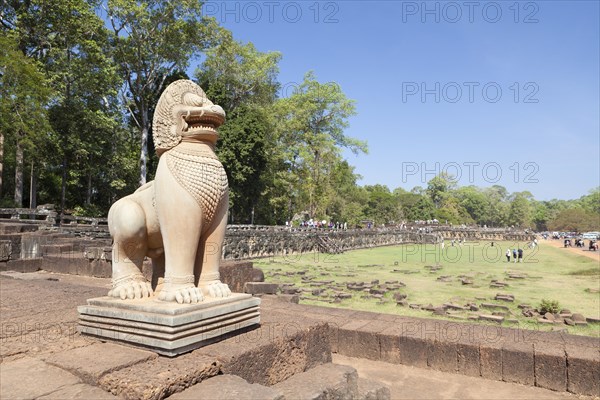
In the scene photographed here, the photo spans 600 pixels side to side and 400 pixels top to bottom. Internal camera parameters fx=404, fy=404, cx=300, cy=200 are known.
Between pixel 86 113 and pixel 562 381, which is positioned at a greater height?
pixel 86 113

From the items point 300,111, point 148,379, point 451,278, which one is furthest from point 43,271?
point 300,111

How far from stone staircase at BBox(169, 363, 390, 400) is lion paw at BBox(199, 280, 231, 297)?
0.65 m

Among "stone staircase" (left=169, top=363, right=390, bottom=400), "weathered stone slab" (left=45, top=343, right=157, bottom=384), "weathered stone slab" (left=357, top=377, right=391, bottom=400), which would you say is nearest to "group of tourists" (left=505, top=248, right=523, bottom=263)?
"weathered stone slab" (left=357, top=377, right=391, bottom=400)

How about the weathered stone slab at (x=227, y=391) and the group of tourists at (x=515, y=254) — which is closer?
the weathered stone slab at (x=227, y=391)

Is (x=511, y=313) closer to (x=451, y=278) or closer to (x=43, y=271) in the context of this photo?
(x=451, y=278)

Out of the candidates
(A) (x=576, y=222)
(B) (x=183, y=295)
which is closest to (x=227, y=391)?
(B) (x=183, y=295)

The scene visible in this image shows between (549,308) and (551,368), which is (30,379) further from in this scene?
(549,308)

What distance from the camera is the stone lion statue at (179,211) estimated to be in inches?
99.8

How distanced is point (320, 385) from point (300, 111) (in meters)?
31.8

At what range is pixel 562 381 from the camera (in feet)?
11.4

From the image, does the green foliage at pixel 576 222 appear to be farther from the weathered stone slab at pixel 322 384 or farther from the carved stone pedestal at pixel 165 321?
the carved stone pedestal at pixel 165 321

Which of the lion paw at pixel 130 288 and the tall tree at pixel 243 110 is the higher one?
the tall tree at pixel 243 110

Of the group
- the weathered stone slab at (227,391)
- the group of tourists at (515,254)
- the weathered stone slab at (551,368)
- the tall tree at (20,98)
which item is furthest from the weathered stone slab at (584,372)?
the group of tourists at (515,254)

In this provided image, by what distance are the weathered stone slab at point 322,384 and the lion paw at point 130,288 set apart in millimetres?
1050
